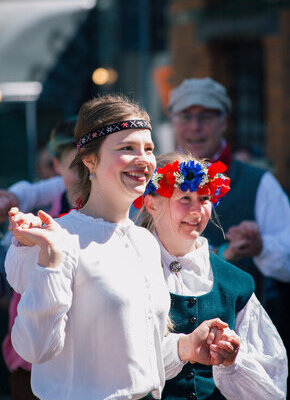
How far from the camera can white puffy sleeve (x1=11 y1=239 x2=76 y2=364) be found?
1855 millimetres

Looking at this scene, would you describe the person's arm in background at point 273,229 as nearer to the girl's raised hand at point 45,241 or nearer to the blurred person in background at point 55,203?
the blurred person in background at point 55,203

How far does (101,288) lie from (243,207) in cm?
186

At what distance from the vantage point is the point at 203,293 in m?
2.54

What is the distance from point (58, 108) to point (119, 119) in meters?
9.46

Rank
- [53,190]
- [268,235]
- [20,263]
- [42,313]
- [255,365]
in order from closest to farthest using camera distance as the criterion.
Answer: [42,313], [20,263], [255,365], [268,235], [53,190]

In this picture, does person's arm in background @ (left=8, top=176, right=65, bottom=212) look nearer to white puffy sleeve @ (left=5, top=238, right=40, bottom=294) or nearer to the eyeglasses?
the eyeglasses

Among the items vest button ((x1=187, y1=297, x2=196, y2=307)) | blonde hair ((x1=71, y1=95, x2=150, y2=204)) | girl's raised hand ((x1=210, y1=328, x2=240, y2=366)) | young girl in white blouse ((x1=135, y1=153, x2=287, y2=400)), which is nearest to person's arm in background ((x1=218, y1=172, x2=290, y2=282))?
young girl in white blouse ((x1=135, y1=153, x2=287, y2=400))

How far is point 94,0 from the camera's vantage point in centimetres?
1191

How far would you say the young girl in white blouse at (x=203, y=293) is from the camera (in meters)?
2.46

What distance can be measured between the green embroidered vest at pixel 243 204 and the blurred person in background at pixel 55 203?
0.83 meters

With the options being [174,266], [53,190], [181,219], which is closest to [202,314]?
[174,266]

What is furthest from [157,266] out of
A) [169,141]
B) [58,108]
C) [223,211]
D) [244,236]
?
[169,141]

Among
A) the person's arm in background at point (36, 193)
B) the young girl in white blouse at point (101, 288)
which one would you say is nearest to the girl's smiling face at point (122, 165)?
the young girl in white blouse at point (101, 288)

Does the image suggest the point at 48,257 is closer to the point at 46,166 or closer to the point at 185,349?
the point at 185,349
